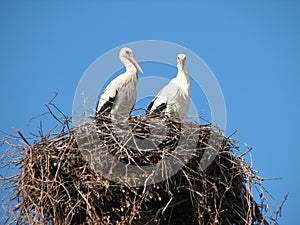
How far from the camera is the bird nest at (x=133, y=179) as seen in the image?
473cm

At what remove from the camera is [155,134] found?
509 centimetres

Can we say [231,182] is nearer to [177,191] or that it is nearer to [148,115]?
[177,191]

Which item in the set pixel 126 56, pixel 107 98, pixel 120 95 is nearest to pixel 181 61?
pixel 126 56

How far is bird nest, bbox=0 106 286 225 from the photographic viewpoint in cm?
473

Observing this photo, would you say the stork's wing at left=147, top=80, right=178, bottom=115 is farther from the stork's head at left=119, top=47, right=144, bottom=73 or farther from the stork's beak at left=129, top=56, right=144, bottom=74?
the stork's head at left=119, top=47, right=144, bottom=73

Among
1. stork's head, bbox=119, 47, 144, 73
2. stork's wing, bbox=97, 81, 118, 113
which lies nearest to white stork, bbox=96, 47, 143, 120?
stork's wing, bbox=97, 81, 118, 113

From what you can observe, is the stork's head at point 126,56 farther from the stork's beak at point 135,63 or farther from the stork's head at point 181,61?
the stork's head at point 181,61

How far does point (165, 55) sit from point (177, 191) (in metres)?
2.17

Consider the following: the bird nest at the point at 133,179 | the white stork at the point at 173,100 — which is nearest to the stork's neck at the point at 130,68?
the white stork at the point at 173,100

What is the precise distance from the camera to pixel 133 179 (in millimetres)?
4742

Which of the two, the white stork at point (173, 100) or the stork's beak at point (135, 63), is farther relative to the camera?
the stork's beak at point (135, 63)

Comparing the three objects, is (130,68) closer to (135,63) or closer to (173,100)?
(135,63)

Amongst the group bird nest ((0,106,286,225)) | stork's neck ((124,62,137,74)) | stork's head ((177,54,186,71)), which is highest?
stork's head ((177,54,186,71))

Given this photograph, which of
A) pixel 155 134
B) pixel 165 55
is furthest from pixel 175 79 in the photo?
pixel 155 134
